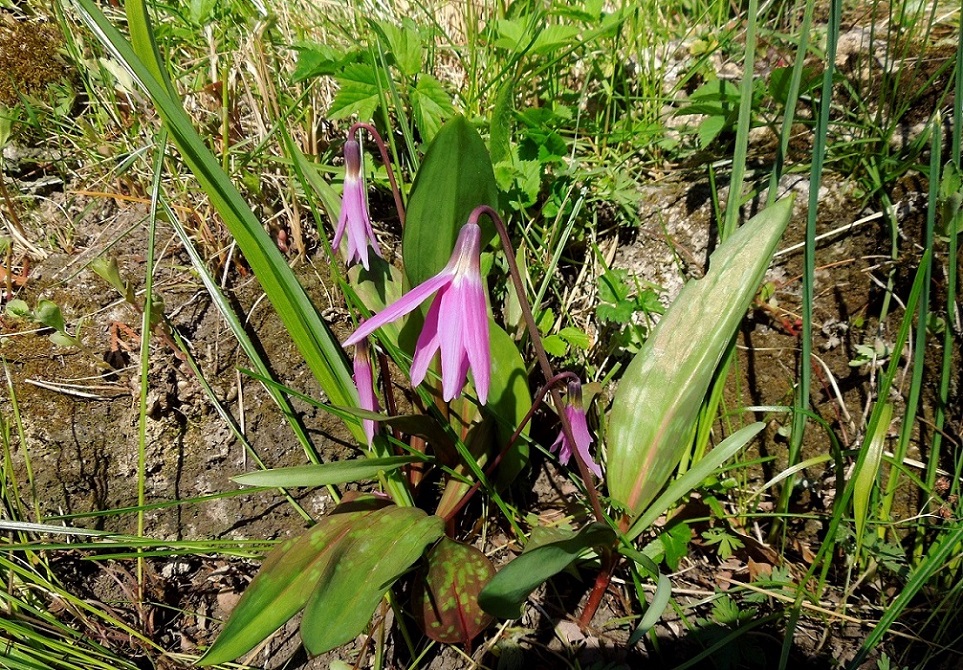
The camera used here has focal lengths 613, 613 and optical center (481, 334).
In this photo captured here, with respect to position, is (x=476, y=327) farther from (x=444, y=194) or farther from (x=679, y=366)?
(x=679, y=366)

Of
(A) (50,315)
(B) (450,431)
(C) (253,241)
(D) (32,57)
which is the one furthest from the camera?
(D) (32,57)

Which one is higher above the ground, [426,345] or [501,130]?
[501,130]

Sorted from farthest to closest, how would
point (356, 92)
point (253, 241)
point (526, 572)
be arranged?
1. point (356, 92)
2. point (253, 241)
3. point (526, 572)

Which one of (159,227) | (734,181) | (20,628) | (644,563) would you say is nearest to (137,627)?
(20,628)

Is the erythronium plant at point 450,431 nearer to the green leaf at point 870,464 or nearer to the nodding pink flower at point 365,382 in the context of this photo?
the nodding pink flower at point 365,382

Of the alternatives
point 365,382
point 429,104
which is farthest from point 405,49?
point 365,382

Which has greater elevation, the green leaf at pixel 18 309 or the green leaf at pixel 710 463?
the green leaf at pixel 18 309

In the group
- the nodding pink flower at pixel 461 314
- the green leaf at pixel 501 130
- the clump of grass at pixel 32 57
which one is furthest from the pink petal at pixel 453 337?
the clump of grass at pixel 32 57
